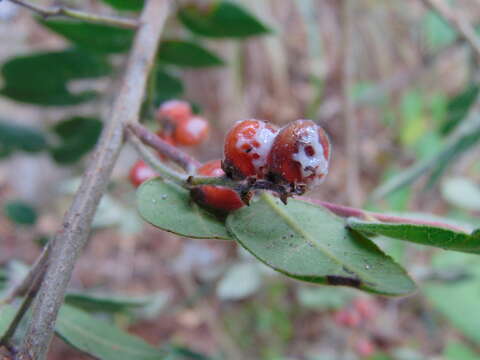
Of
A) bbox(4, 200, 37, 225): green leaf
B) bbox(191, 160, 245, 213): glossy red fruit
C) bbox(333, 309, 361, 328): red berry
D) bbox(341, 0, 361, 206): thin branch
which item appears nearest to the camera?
bbox(191, 160, 245, 213): glossy red fruit

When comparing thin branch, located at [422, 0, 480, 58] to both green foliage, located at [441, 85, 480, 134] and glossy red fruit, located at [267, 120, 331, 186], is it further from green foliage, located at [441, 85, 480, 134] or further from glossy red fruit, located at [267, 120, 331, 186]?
glossy red fruit, located at [267, 120, 331, 186]

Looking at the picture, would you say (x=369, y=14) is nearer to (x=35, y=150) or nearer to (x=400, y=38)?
(x=400, y=38)

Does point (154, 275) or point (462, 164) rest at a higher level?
point (462, 164)

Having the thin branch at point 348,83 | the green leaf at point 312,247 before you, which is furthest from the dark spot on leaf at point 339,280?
the thin branch at point 348,83

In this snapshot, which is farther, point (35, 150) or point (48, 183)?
point (48, 183)

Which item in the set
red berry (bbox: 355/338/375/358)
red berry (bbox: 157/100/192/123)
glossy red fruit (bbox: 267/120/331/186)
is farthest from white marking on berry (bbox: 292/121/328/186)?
red berry (bbox: 355/338/375/358)

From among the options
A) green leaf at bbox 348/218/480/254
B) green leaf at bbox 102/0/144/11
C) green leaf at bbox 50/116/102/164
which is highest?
green leaf at bbox 102/0/144/11

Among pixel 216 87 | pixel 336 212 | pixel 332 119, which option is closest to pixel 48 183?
pixel 216 87

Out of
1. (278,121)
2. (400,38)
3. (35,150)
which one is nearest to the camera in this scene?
(35,150)
